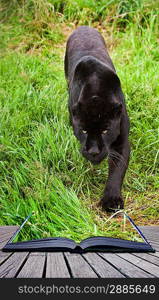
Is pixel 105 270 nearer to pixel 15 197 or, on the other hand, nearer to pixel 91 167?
pixel 15 197

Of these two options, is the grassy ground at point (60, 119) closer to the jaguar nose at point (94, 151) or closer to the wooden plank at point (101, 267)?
the jaguar nose at point (94, 151)

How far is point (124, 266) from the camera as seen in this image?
93 cm

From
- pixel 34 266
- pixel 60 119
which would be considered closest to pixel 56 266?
pixel 34 266

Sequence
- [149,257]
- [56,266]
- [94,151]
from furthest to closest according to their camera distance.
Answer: [94,151] → [149,257] → [56,266]

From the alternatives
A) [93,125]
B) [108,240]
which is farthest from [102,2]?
Result: [108,240]

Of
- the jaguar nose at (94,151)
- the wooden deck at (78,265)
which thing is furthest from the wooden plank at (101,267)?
the jaguar nose at (94,151)

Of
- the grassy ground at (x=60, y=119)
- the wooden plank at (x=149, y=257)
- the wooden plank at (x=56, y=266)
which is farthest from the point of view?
the grassy ground at (x=60, y=119)

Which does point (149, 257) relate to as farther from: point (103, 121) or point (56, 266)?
point (103, 121)

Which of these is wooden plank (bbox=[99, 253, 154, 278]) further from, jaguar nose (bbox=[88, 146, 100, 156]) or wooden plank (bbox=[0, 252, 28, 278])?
jaguar nose (bbox=[88, 146, 100, 156])

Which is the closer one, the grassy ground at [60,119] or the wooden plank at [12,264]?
the wooden plank at [12,264]

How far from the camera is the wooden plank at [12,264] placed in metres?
0.88

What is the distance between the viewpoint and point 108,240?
3.67 feet

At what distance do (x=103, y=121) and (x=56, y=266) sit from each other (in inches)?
63.3

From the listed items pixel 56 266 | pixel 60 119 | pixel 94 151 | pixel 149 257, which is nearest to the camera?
Result: pixel 56 266
